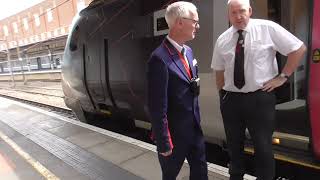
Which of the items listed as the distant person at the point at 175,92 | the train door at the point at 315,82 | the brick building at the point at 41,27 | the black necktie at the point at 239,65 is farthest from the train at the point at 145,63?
the brick building at the point at 41,27

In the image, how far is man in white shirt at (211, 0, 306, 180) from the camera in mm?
2809

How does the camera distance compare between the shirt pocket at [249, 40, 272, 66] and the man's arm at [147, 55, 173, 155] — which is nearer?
the man's arm at [147, 55, 173, 155]

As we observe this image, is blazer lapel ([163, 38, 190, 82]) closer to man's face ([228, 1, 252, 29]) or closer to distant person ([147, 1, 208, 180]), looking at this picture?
distant person ([147, 1, 208, 180])

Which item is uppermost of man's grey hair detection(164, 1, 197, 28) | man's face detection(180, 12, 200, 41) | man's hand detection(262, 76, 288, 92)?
man's grey hair detection(164, 1, 197, 28)

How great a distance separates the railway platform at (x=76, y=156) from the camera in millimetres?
4406

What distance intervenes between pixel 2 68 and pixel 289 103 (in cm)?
5894

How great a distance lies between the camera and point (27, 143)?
639cm

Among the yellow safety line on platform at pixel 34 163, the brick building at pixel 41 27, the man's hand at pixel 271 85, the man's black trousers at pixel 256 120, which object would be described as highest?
the brick building at pixel 41 27

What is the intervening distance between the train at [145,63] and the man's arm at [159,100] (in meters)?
1.50

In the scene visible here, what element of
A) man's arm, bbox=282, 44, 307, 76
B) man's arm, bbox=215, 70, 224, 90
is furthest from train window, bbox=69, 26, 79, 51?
man's arm, bbox=282, 44, 307, 76

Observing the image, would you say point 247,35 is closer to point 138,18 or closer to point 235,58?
point 235,58

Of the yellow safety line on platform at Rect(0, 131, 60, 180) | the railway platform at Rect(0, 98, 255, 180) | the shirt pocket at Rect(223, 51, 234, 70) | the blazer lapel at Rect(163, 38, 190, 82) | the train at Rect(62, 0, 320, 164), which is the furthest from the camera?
the yellow safety line on platform at Rect(0, 131, 60, 180)

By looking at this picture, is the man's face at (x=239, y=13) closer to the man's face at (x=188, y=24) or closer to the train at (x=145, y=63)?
the man's face at (x=188, y=24)

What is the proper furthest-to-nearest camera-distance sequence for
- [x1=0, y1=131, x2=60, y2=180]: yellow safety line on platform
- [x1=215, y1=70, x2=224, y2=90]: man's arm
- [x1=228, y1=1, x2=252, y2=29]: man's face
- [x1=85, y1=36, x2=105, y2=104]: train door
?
1. [x1=85, y1=36, x2=105, y2=104]: train door
2. [x1=0, y1=131, x2=60, y2=180]: yellow safety line on platform
3. [x1=215, y1=70, x2=224, y2=90]: man's arm
4. [x1=228, y1=1, x2=252, y2=29]: man's face
